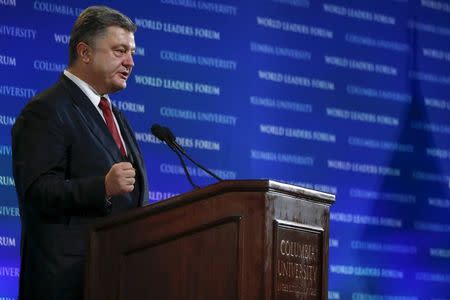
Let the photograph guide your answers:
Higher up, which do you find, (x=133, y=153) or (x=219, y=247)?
(x=133, y=153)

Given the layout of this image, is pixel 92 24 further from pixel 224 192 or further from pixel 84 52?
pixel 224 192

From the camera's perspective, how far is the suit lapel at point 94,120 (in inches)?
137

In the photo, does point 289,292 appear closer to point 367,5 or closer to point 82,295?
point 82,295

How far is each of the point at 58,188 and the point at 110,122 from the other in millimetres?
464

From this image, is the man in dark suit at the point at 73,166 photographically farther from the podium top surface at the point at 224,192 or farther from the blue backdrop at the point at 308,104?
the blue backdrop at the point at 308,104

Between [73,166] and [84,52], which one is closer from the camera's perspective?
[73,166]

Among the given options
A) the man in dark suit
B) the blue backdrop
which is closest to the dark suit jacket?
the man in dark suit

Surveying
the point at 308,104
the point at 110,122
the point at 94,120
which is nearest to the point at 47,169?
the point at 94,120

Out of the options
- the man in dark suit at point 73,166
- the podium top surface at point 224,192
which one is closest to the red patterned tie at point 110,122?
the man in dark suit at point 73,166

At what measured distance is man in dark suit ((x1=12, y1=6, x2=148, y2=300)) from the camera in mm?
3254

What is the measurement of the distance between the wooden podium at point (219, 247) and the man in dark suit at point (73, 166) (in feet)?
0.51

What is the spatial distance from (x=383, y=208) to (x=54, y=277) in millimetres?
3704

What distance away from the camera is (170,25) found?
5.78 meters

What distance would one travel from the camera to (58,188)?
323cm
